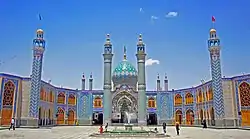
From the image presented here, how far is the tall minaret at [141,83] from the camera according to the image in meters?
36.3

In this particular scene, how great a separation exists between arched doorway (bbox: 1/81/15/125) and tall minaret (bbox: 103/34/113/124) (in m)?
12.8

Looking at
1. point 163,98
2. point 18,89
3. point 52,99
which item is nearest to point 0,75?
point 18,89

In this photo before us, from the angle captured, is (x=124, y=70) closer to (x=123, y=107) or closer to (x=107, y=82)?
(x=107, y=82)

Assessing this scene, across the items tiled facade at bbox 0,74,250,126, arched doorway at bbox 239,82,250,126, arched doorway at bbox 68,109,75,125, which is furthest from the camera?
arched doorway at bbox 68,109,75,125

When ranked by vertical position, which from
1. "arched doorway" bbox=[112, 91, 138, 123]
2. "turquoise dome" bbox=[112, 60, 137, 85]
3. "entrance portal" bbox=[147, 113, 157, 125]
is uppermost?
"turquoise dome" bbox=[112, 60, 137, 85]

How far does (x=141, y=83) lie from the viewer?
37.8 meters

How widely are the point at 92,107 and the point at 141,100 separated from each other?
9.04 meters

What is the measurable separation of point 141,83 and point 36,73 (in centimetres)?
1498

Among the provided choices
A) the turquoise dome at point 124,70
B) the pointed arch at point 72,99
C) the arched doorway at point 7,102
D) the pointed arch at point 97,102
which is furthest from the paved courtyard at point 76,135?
the turquoise dome at point 124,70

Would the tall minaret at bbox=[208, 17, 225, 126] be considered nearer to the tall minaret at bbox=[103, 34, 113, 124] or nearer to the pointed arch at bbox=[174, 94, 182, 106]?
the pointed arch at bbox=[174, 94, 182, 106]

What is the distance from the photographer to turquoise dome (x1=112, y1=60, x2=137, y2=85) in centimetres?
4138

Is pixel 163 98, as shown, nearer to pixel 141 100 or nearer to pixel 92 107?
pixel 141 100

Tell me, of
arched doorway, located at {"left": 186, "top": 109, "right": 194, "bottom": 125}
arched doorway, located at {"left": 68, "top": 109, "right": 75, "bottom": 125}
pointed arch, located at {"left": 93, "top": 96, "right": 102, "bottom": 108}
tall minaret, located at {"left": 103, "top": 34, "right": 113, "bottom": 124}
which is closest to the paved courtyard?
tall minaret, located at {"left": 103, "top": 34, "right": 113, "bottom": 124}

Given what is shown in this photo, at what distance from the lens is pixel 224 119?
2877cm
